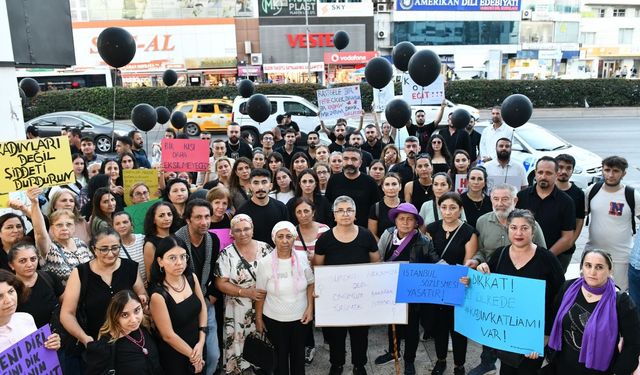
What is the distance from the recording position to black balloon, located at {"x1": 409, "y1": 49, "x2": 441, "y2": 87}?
817cm

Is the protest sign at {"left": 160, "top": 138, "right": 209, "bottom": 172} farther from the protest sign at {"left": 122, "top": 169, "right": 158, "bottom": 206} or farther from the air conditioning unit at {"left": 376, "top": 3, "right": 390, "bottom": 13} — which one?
the air conditioning unit at {"left": 376, "top": 3, "right": 390, "bottom": 13}

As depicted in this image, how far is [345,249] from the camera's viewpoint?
4.31 m

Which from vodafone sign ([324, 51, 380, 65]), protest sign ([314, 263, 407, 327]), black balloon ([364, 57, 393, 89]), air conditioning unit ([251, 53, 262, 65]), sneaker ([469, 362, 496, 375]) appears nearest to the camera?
protest sign ([314, 263, 407, 327])

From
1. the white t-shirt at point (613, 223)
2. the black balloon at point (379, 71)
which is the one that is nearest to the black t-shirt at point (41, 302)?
the white t-shirt at point (613, 223)

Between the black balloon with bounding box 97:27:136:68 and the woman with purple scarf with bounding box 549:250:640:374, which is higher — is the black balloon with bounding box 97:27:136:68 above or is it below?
above

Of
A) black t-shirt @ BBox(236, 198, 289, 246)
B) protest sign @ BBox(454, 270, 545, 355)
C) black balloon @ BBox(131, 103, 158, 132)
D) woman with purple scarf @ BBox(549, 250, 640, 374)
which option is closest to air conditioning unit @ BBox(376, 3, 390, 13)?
black balloon @ BBox(131, 103, 158, 132)

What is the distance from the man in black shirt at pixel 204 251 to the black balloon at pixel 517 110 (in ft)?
16.6

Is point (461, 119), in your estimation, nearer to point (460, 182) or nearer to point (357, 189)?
point (460, 182)

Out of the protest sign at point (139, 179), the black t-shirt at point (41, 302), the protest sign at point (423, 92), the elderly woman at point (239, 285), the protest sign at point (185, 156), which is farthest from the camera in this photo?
the protest sign at point (423, 92)

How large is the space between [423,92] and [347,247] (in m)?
6.16

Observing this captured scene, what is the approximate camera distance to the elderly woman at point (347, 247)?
4300mm

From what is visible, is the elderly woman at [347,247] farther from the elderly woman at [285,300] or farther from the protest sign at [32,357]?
the protest sign at [32,357]

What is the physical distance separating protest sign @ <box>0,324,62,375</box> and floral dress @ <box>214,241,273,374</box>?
1399 mm

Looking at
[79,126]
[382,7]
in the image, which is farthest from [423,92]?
[382,7]
